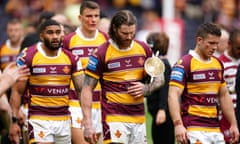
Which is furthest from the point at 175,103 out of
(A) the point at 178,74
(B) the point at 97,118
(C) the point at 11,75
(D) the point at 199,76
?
(C) the point at 11,75

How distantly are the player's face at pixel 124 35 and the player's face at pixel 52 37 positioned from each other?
0.91m

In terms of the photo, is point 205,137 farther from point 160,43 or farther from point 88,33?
point 88,33

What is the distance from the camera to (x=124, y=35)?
1182 centimetres

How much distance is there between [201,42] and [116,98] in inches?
48.8

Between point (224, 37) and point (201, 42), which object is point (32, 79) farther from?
point (224, 37)

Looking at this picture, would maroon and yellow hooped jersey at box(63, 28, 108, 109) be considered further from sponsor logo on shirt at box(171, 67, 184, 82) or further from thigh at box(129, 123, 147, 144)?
sponsor logo on shirt at box(171, 67, 184, 82)

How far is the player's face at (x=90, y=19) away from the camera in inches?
528

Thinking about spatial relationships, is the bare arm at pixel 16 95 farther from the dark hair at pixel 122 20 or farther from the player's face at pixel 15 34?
the player's face at pixel 15 34

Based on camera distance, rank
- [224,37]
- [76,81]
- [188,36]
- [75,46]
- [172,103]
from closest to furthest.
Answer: [172,103]
[76,81]
[75,46]
[224,37]
[188,36]

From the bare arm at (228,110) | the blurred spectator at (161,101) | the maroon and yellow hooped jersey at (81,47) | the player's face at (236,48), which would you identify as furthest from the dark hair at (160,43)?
the bare arm at (228,110)

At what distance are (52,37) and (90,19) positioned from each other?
1104mm

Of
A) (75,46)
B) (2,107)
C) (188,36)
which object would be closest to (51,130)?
(75,46)

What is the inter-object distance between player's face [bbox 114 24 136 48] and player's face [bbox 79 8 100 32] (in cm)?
153

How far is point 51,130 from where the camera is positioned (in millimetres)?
12414
